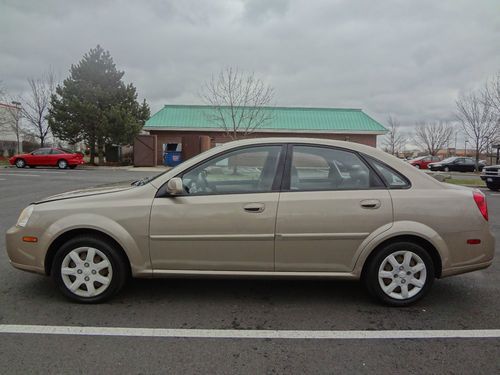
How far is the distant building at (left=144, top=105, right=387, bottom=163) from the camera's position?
100 feet

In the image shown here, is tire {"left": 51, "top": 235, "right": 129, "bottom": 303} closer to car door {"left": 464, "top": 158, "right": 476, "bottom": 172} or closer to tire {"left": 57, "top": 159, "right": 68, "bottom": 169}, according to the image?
tire {"left": 57, "top": 159, "right": 68, "bottom": 169}

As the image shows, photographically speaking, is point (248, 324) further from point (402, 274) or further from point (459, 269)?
point (459, 269)

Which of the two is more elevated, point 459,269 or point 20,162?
point 20,162

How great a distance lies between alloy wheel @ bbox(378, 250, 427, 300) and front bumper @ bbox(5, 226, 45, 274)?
10.7ft

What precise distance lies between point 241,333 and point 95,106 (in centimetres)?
2784

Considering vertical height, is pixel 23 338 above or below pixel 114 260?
below

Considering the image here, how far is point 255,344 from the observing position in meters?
2.84

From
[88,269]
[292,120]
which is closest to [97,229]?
[88,269]

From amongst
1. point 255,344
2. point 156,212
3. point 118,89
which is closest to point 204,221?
point 156,212

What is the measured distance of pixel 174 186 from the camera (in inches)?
131

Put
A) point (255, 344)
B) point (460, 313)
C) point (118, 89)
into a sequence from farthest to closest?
point (118, 89) → point (460, 313) → point (255, 344)

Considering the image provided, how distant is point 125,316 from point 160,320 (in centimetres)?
34

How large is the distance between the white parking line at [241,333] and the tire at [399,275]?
451 mm

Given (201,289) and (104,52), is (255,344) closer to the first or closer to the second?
(201,289)
